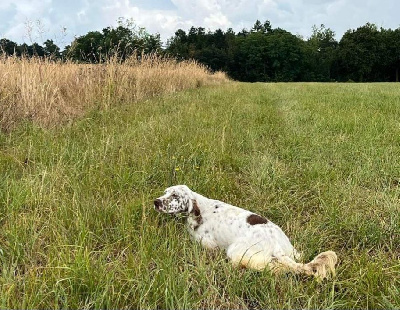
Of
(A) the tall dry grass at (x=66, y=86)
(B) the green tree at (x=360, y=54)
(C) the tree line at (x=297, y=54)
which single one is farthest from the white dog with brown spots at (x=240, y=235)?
(B) the green tree at (x=360, y=54)

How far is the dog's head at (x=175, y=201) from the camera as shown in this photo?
8.21ft

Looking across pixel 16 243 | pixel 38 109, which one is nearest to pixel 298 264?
pixel 16 243

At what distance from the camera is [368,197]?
2930 mm

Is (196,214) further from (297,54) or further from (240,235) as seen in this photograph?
(297,54)

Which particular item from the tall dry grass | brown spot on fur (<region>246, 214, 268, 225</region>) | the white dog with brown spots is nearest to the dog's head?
the white dog with brown spots

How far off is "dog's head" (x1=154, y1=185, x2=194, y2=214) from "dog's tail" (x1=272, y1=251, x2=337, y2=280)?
800mm

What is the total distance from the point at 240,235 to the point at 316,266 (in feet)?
1.76

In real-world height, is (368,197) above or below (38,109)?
below

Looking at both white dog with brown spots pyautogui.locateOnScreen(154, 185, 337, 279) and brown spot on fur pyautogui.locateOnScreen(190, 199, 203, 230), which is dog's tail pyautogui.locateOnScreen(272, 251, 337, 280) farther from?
brown spot on fur pyautogui.locateOnScreen(190, 199, 203, 230)

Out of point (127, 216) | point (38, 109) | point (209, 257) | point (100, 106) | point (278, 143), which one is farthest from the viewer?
point (100, 106)

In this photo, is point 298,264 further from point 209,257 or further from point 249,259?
point 209,257

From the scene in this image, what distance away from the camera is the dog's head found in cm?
250

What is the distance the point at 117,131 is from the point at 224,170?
6.14ft

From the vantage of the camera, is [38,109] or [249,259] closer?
[249,259]
